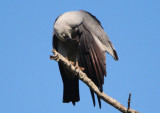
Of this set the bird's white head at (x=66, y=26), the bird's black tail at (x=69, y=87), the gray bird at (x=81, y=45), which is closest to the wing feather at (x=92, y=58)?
the gray bird at (x=81, y=45)

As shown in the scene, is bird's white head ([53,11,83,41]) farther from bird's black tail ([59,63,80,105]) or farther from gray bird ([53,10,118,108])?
bird's black tail ([59,63,80,105])

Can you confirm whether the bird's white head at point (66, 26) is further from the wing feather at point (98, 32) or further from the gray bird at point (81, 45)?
the wing feather at point (98, 32)

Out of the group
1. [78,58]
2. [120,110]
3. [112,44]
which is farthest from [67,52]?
[120,110]

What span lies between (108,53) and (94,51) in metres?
0.55

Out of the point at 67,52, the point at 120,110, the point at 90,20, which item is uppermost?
the point at 90,20

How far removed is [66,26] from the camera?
6.12m

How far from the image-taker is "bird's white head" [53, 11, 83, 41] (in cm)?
611

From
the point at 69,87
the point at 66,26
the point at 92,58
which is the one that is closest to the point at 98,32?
the point at 66,26

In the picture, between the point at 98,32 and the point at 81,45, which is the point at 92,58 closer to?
the point at 81,45

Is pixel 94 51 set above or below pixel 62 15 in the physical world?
below

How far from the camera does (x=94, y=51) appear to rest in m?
5.88

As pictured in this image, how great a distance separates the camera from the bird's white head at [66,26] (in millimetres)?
6109

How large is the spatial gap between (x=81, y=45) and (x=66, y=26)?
521mm

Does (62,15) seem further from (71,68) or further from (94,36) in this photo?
(71,68)
